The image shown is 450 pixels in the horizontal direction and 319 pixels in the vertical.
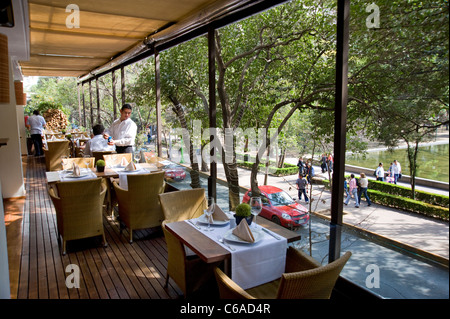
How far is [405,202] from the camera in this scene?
4812 millimetres

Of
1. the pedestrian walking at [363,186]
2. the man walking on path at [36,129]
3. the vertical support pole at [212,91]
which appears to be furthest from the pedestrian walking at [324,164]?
the man walking on path at [36,129]

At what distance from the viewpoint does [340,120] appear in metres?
2.52

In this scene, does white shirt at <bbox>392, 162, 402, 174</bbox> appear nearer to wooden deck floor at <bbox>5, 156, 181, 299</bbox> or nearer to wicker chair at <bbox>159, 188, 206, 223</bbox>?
wicker chair at <bbox>159, 188, 206, 223</bbox>

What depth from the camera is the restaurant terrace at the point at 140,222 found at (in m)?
2.26

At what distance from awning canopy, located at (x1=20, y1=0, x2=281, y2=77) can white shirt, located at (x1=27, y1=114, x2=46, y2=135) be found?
167 inches

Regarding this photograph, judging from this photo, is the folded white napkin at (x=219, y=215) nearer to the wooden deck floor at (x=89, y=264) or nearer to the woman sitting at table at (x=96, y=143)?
the wooden deck floor at (x=89, y=264)

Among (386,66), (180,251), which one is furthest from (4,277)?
(386,66)

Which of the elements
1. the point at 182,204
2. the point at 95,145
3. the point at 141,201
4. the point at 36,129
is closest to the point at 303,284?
the point at 182,204

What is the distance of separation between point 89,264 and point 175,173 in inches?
80.7

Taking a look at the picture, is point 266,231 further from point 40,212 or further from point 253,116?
point 253,116

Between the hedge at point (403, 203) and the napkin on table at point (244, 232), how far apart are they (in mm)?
2523

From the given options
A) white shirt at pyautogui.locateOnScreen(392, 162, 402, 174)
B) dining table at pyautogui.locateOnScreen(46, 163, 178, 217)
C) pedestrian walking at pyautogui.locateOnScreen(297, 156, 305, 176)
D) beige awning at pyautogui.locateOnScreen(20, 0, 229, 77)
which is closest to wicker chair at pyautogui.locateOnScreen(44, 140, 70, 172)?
beige awning at pyautogui.locateOnScreen(20, 0, 229, 77)

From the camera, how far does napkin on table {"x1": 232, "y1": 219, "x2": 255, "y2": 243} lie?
2.27m

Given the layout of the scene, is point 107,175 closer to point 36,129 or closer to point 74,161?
point 74,161
